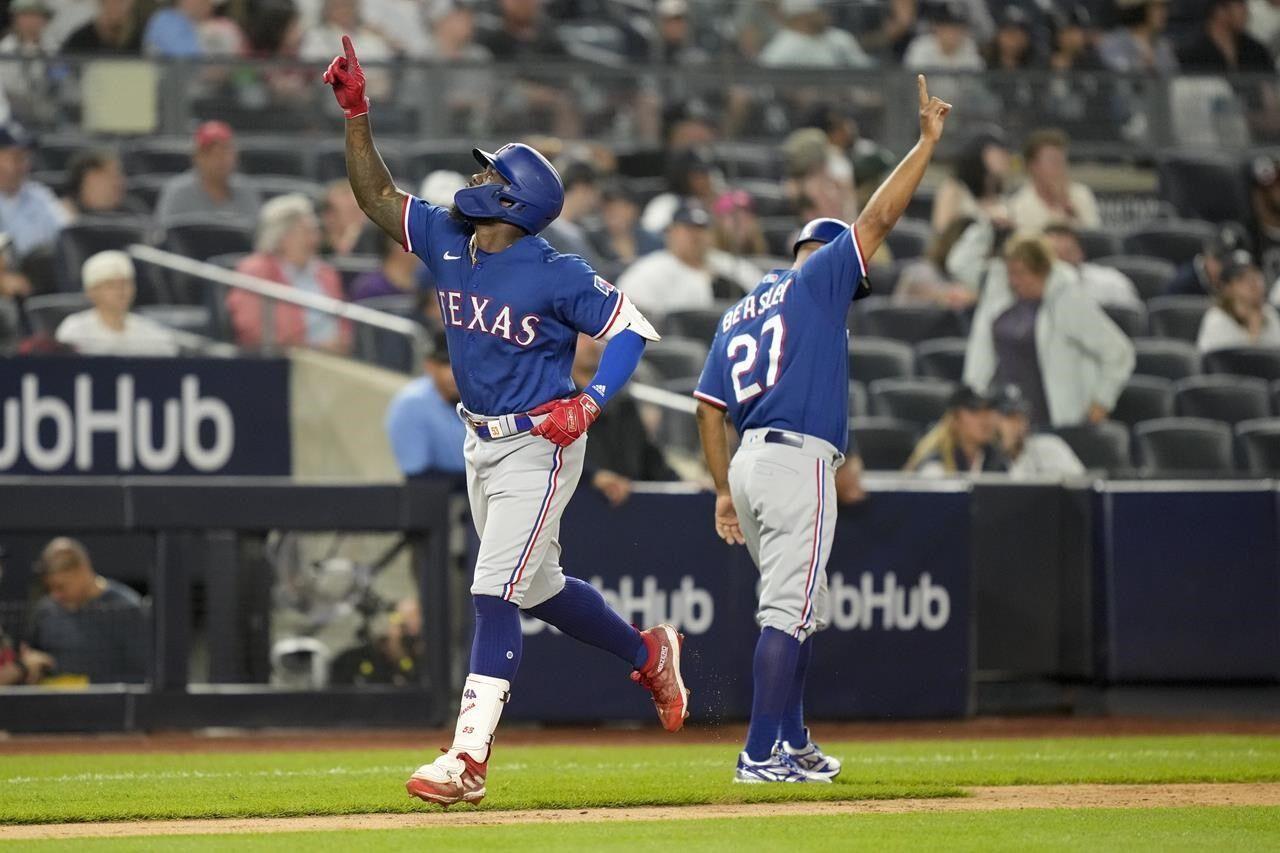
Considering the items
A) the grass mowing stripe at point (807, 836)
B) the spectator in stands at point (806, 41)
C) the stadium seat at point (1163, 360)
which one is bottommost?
the grass mowing stripe at point (807, 836)

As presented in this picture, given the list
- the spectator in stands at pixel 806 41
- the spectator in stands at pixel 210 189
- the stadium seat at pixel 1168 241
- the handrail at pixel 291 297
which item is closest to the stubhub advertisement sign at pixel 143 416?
the handrail at pixel 291 297

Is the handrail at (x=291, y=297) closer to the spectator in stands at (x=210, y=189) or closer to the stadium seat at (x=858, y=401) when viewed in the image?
the spectator in stands at (x=210, y=189)

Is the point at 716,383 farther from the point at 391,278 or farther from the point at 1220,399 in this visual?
the point at 1220,399

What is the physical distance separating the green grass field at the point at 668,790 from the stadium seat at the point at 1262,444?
297cm

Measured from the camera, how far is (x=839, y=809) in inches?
233

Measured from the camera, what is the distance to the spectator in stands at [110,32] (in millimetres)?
13523

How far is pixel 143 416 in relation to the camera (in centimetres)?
1000

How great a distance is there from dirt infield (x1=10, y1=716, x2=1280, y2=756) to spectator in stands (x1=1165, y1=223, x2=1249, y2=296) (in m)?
4.06

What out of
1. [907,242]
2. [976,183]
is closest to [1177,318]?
[976,183]

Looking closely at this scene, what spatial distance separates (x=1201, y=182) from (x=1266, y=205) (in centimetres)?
69

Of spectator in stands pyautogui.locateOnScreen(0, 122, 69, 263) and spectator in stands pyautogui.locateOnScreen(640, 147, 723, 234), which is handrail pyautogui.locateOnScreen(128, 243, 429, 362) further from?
spectator in stands pyautogui.locateOnScreen(640, 147, 723, 234)

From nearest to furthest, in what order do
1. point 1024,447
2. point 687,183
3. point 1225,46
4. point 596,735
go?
point 596,735
point 1024,447
point 687,183
point 1225,46

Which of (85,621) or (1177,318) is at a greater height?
(1177,318)

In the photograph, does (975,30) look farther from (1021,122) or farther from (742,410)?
(742,410)
